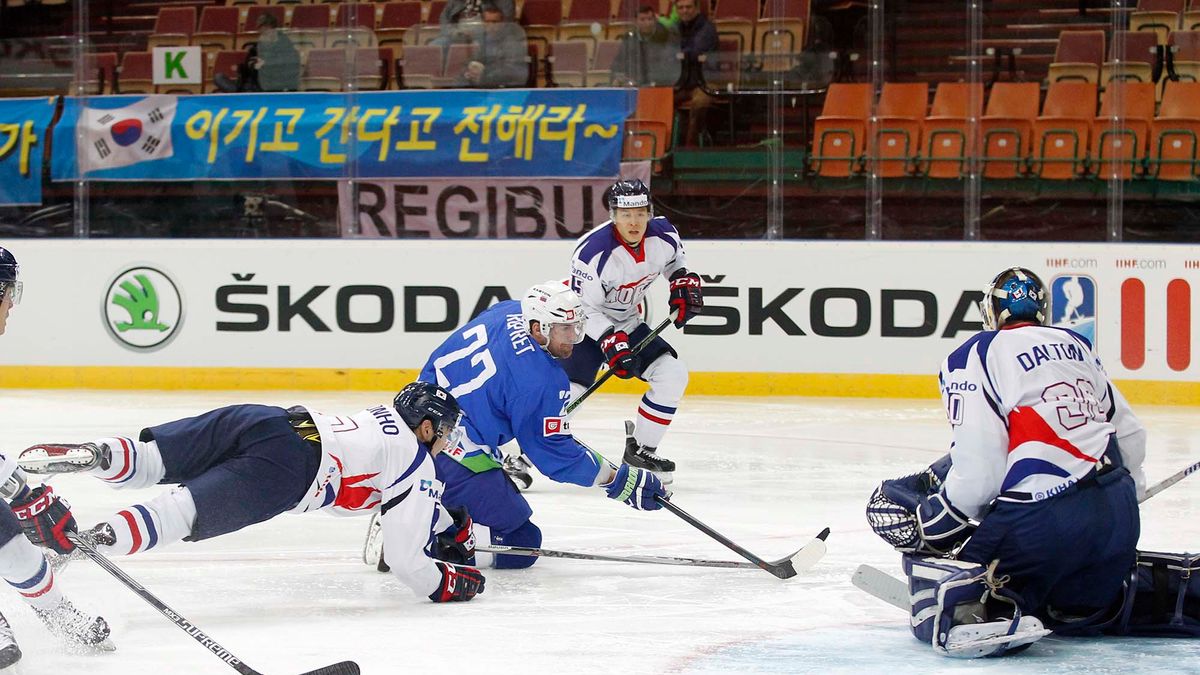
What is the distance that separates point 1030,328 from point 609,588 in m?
1.34

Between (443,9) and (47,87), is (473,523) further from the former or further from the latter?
(47,87)

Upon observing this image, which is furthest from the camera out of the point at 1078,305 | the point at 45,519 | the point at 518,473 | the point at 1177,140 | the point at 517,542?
the point at 1177,140

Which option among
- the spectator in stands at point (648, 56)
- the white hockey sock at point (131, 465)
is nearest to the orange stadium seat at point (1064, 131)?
the spectator in stands at point (648, 56)

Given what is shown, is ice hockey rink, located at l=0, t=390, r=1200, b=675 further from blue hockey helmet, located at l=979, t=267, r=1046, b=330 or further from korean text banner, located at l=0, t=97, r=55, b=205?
korean text banner, located at l=0, t=97, r=55, b=205

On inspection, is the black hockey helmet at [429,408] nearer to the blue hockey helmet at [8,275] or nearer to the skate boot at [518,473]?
the blue hockey helmet at [8,275]

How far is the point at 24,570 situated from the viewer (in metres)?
3.01

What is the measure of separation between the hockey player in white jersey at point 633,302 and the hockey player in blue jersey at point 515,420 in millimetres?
1464

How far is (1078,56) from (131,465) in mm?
6066

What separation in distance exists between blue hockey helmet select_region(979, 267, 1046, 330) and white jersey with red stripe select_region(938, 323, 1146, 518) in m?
0.03

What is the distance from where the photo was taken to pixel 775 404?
7734 millimetres

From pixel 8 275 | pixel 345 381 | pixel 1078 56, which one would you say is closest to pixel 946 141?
pixel 1078 56

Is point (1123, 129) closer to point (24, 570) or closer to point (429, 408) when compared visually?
point (429, 408)

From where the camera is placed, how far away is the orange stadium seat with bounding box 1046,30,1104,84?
809cm

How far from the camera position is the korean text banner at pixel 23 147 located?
28.3 ft
